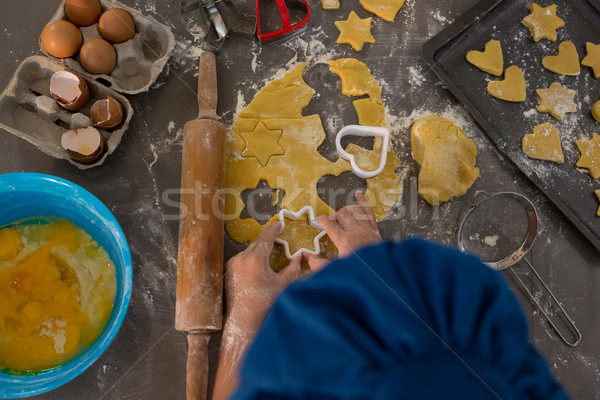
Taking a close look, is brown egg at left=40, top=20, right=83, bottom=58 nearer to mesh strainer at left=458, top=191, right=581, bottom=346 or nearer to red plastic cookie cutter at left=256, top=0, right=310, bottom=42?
red plastic cookie cutter at left=256, top=0, right=310, bottom=42

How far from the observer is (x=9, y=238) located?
3.44 feet

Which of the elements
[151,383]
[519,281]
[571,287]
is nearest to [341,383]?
[151,383]

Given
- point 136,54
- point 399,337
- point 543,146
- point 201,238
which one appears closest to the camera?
point 399,337

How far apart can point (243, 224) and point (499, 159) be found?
786mm

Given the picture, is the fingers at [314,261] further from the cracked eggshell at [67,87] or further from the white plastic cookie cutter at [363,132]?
the cracked eggshell at [67,87]

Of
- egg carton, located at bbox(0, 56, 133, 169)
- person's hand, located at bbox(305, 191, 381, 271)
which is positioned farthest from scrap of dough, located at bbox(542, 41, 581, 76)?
egg carton, located at bbox(0, 56, 133, 169)

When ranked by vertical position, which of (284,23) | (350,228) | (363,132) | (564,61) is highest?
(284,23)

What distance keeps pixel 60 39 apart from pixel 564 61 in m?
1.46

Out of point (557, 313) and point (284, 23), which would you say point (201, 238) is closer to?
point (284, 23)

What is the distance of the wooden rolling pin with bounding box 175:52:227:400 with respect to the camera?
1.00m

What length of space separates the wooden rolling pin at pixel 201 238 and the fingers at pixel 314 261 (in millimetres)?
226

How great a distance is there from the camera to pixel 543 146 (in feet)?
4.13

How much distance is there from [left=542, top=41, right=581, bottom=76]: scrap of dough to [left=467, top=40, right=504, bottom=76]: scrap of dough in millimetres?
154

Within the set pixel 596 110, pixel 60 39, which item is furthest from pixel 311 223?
pixel 596 110
